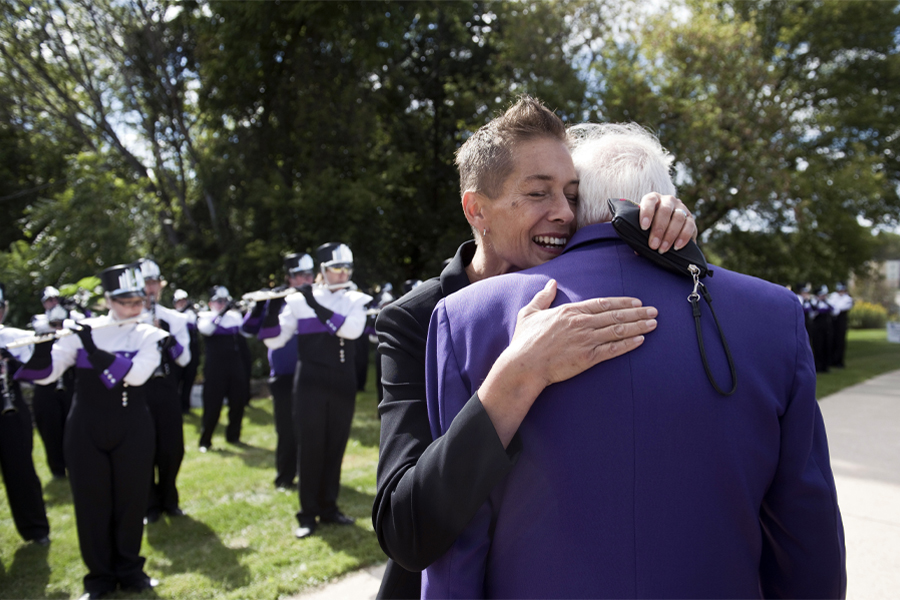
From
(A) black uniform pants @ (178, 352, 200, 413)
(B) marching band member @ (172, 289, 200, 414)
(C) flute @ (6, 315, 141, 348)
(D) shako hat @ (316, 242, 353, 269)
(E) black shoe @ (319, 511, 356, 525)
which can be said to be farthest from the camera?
(A) black uniform pants @ (178, 352, 200, 413)

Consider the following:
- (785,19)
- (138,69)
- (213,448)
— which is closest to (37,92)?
(138,69)

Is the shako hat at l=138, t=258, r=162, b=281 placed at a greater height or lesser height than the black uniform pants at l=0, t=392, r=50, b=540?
greater

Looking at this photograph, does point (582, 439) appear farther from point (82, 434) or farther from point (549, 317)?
point (82, 434)

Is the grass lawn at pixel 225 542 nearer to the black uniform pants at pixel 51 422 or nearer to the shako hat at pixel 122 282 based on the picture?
the black uniform pants at pixel 51 422

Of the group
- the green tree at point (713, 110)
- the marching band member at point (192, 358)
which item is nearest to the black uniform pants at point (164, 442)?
the marching band member at point (192, 358)

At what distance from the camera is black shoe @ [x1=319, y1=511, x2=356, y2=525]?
5586mm

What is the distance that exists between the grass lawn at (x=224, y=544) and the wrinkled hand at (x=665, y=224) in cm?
392

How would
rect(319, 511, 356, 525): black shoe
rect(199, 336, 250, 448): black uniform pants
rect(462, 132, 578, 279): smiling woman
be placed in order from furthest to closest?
1. rect(199, 336, 250, 448): black uniform pants
2. rect(319, 511, 356, 525): black shoe
3. rect(462, 132, 578, 279): smiling woman

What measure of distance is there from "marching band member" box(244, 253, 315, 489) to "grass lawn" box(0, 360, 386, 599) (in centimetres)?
27

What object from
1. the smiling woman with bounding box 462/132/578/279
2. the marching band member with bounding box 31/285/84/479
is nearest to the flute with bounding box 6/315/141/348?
the marching band member with bounding box 31/285/84/479

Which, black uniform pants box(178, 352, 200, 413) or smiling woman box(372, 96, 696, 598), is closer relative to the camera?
smiling woman box(372, 96, 696, 598)

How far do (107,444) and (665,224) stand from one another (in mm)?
4437

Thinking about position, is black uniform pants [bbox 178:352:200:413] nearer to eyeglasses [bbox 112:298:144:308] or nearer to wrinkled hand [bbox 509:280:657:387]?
eyeglasses [bbox 112:298:144:308]

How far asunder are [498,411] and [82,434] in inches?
164
